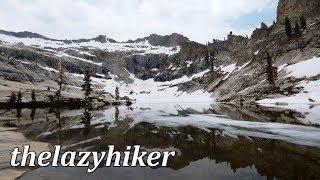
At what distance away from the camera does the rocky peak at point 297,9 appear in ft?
463

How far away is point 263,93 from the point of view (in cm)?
8838

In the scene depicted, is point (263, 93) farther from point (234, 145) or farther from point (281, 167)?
point (281, 167)

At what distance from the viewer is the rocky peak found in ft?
463

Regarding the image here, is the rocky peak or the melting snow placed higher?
the rocky peak

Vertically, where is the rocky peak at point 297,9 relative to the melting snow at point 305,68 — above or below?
above

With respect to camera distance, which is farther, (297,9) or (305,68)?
(297,9)

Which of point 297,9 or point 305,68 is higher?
point 297,9

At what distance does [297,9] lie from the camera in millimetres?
153375

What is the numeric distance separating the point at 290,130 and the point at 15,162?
1865 centimetres

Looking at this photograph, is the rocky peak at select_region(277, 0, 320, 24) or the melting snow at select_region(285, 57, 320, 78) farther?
the rocky peak at select_region(277, 0, 320, 24)

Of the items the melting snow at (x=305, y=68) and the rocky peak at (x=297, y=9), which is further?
the rocky peak at (x=297, y=9)

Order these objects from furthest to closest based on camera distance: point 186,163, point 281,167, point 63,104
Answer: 1. point 63,104
2. point 186,163
3. point 281,167

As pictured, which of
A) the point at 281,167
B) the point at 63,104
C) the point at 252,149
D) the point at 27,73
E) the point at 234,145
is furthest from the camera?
the point at 27,73

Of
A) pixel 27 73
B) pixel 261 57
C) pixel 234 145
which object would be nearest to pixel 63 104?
pixel 261 57
